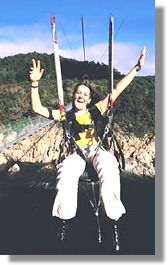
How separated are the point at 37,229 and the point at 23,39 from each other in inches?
60.3

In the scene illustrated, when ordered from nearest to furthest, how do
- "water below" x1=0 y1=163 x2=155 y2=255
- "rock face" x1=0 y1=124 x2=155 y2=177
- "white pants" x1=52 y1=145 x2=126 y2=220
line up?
"white pants" x1=52 y1=145 x2=126 y2=220, "water below" x1=0 y1=163 x2=155 y2=255, "rock face" x1=0 y1=124 x2=155 y2=177

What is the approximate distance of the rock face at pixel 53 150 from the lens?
4215 mm

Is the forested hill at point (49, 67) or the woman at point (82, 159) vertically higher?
the forested hill at point (49, 67)

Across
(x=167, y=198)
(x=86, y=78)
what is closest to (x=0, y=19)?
(x=86, y=78)

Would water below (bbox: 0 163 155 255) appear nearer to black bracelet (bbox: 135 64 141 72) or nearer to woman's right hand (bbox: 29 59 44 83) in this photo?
woman's right hand (bbox: 29 59 44 83)

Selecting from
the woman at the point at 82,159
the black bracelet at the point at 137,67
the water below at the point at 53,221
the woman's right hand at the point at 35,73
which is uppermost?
the black bracelet at the point at 137,67

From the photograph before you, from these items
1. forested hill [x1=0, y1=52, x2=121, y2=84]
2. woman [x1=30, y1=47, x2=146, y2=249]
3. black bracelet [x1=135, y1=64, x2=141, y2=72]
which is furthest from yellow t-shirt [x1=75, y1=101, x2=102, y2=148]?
black bracelet [x1=135, y1=64, x2=141, y2=72]

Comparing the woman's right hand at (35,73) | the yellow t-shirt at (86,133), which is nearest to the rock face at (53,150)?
the yellow t-shirt at (86,133)

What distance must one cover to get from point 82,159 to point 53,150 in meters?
0.35

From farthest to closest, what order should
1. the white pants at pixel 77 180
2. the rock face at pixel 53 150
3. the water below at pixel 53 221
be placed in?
the rock face at pixel 53 150
the water below at pixel 53 221
the white pants at pixel 77 180

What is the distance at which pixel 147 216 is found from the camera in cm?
410

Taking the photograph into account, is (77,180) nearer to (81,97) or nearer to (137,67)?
(81,97)

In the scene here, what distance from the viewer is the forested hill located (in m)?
4.11

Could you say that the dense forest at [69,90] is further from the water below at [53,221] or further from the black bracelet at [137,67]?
the water below at [53,221]
